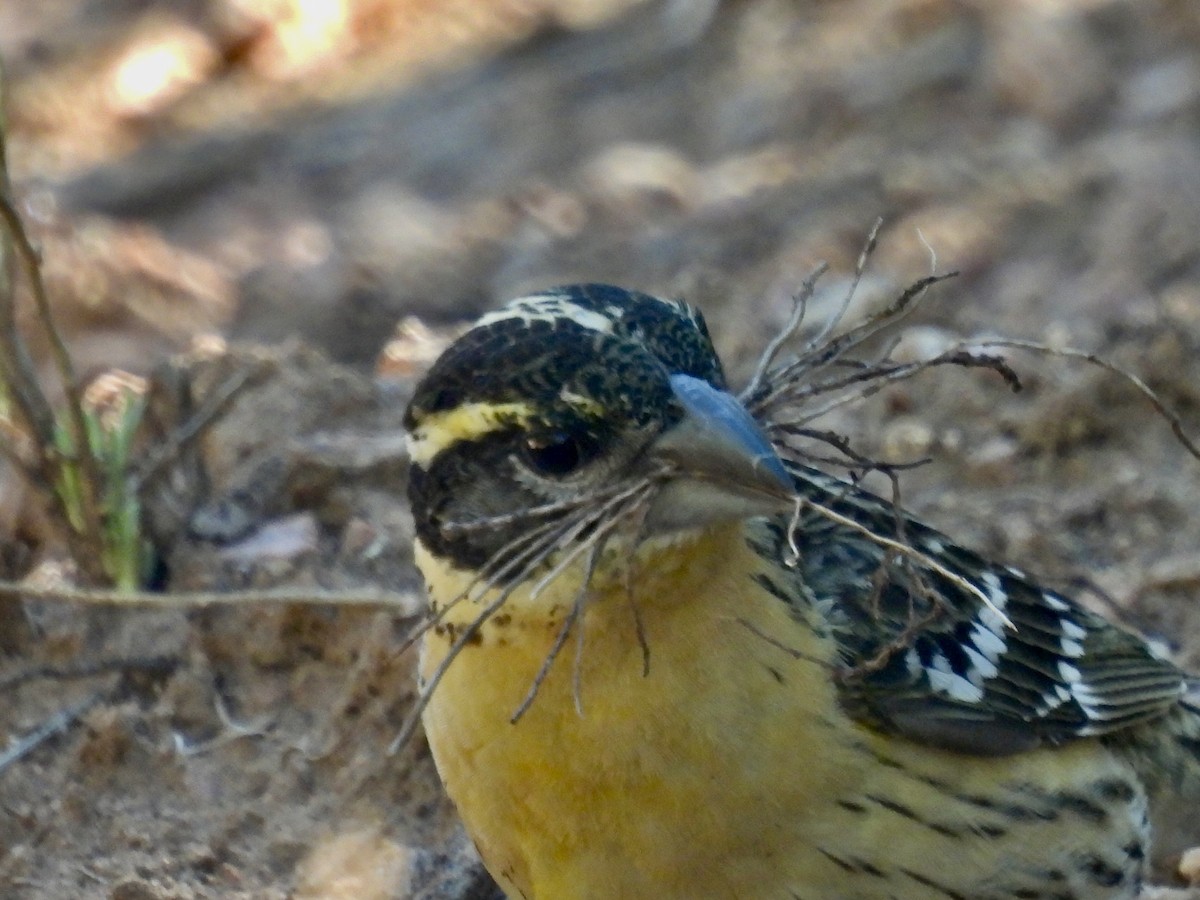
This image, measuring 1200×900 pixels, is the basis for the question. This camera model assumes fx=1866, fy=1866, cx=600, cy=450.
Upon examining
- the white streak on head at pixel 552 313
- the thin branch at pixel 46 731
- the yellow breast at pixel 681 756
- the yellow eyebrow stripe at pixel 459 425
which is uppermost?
the white streak on head at pixel 552 313

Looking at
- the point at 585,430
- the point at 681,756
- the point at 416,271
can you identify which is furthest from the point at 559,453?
the point at 416,271

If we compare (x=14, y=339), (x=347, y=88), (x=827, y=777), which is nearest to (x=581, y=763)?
(x=827, y=777)

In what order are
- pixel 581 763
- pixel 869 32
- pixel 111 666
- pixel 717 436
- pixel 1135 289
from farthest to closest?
1. pixel 869 32
2. pixel 1135 289
3. pixel 111 666
4. pixel 581 763
5. pixel 717 436

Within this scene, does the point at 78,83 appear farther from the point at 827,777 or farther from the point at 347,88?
the point at 827,777

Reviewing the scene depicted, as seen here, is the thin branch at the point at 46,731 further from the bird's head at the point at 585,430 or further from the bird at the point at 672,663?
the bird's head at the point at 585,430

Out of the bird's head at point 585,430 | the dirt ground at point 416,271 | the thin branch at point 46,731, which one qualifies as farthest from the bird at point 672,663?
the thin branch at point 46,731

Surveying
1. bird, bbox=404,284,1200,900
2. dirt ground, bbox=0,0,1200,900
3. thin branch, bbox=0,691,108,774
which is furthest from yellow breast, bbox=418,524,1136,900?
thin branch, bbox=0,691,108,774

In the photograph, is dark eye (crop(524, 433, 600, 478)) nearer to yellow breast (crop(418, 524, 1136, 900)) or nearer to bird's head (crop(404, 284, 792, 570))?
bird's head (crop(404, 284, 792, 570))
